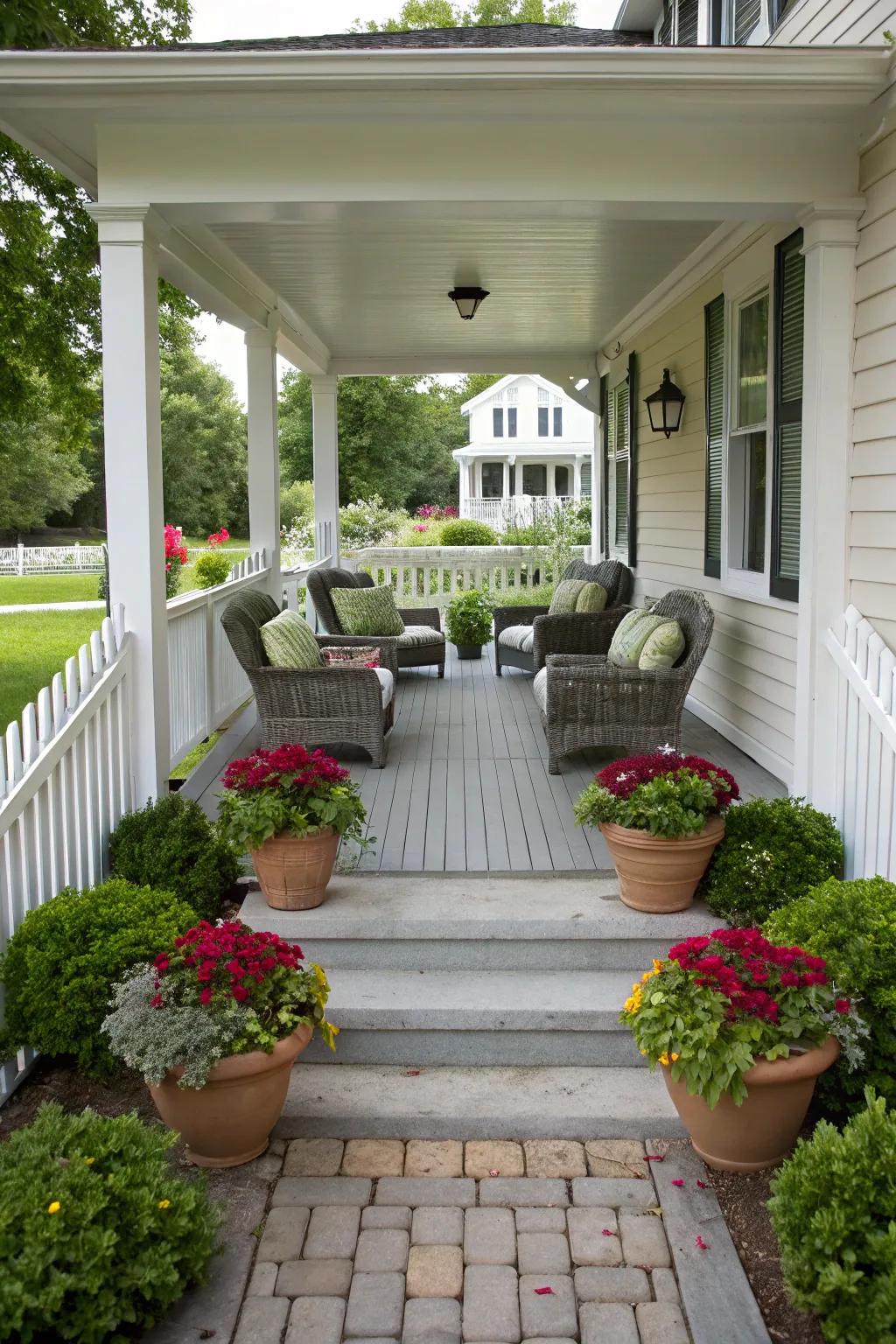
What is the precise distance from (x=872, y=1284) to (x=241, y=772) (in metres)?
2.51

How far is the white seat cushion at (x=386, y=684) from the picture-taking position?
6066 millimetres

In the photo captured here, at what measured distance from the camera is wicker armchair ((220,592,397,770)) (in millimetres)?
5633

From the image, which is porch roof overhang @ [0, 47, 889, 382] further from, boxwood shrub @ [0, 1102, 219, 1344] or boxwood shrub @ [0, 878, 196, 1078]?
boxwood shrub @ [0, 1102, 219, 1344]

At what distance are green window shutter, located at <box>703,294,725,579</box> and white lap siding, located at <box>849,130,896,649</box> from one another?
208cm

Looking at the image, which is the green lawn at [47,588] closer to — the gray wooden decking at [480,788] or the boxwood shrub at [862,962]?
the gray wooden decking at [480,788]

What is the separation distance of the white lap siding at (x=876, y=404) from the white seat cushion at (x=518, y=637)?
4.10 meters

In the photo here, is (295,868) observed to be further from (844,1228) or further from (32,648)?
(32,648)

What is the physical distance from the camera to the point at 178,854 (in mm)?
3961

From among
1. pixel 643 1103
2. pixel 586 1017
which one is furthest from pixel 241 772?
pixel 643 1103

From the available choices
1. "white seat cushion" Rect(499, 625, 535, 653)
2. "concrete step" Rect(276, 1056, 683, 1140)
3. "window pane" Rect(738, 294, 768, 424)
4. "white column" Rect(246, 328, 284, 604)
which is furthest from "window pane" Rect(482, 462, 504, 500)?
"concrete step" Rect(276, 1056, 683, 1140)

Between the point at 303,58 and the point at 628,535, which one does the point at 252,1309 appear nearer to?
the point at 303,58

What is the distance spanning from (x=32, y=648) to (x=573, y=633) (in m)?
8.87

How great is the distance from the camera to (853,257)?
4406 millimetres

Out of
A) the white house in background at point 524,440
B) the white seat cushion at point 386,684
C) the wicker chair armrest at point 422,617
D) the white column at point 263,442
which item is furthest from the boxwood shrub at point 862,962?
the white house in background at point 524,440
